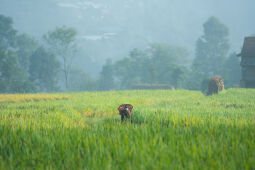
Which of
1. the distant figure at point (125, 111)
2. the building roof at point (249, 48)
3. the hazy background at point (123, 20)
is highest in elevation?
the hazy background at point (123, 20)

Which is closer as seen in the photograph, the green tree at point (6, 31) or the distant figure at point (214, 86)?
the distant figure at point (214, 86)

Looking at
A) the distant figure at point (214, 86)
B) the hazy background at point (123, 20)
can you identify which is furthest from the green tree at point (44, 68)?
the hazy background at point (123, 20)

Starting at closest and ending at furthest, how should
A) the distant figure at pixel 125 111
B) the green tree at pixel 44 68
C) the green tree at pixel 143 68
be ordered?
the distant figure at pixel 125 111, the green tree at pixel 44 68, the green tree at pixel 143 68

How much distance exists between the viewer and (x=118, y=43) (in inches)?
5738

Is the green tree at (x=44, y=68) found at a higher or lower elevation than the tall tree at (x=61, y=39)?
lower

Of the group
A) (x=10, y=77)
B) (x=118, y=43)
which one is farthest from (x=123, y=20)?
(x=10, y=77)

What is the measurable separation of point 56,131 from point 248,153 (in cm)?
375

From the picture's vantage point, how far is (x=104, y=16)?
16962cm

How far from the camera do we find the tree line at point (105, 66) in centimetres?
3347

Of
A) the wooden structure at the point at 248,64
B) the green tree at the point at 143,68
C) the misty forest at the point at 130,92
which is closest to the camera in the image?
the misty forest at the point at 130,92

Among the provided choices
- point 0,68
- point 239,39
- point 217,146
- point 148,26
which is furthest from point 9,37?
Answer: point 148,26

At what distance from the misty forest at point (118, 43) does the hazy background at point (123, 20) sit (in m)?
0.53

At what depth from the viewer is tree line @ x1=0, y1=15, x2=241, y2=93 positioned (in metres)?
33.5

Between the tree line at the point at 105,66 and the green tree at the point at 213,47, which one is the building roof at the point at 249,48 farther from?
the green tree at the point at 213,47
